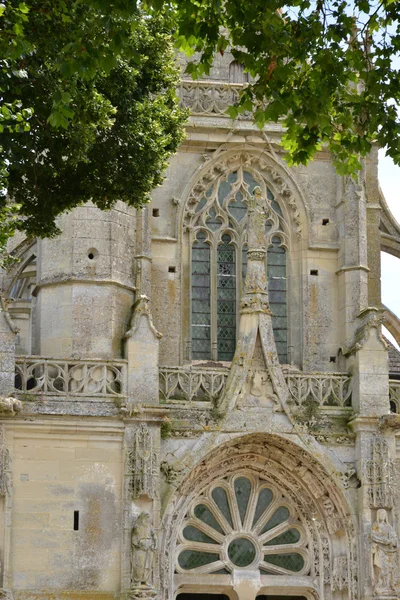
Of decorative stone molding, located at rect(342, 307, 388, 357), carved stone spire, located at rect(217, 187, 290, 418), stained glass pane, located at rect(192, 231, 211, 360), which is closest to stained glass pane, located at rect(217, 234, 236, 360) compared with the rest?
stained glass pane, located at rect(192, 231, 211, 360)

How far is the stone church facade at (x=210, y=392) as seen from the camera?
81.8 ft

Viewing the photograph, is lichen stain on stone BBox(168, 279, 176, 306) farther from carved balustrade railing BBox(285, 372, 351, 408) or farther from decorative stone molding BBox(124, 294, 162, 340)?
carved balustrade railing BBox(285, 372, 351, 408)

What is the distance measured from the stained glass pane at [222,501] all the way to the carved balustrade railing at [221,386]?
1510 mm

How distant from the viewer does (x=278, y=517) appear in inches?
1060

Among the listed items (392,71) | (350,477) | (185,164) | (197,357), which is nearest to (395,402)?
(350,477)

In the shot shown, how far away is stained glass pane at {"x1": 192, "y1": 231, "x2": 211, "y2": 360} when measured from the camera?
28.2 m

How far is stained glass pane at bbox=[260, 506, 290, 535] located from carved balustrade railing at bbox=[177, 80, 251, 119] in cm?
686

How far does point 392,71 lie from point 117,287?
414 inches

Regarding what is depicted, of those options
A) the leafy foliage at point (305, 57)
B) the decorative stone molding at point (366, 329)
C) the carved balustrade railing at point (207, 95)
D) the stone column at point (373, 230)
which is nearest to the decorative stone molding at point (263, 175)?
the carved balustrade railing at point (207, 95)

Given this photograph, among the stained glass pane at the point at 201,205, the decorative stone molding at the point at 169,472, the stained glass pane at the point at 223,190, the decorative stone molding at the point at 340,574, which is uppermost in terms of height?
the stained glass pane at the point at 223,190

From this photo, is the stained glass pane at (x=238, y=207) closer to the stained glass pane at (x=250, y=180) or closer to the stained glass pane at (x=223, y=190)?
the stained glass pane at (x=223, y=190)

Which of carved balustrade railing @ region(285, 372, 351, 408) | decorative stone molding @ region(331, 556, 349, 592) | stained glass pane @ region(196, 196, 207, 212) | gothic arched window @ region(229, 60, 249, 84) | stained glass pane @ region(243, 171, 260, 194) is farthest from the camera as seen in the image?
gothic arched window @ region(229, 60, 249, 84)

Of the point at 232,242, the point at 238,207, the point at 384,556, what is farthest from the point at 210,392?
the point at 238,207

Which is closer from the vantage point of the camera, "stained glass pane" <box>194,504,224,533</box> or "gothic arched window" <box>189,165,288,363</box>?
"stained glass pane" <box>194,504,224,533</box>
